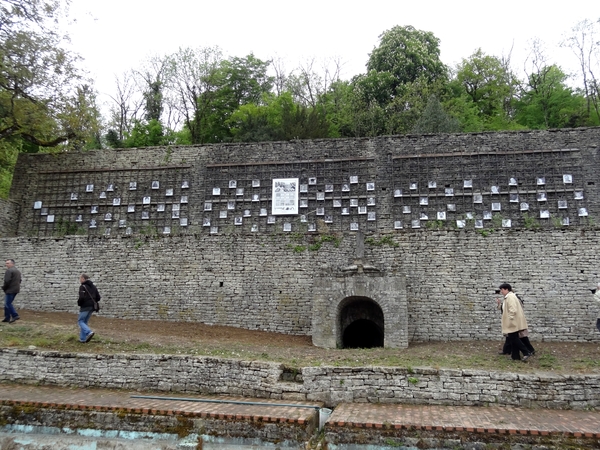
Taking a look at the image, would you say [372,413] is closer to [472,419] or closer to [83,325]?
[472,419]

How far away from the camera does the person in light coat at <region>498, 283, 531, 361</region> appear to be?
976cm

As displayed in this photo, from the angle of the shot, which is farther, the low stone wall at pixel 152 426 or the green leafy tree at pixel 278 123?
the green leafy tree at pixel 278 123

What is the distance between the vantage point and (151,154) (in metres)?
19.2

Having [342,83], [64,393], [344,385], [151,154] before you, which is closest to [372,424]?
[344,385]

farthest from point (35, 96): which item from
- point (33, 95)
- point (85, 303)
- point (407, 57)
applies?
point (407, 57)

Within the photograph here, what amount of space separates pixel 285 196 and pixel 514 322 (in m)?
9.85

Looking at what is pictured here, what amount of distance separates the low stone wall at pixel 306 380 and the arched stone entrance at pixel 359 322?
203 inches

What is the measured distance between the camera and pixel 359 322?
15.0 meters

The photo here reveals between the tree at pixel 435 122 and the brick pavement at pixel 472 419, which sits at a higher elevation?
the tree at pixel 435 122

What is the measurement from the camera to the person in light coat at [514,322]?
9.76 meters

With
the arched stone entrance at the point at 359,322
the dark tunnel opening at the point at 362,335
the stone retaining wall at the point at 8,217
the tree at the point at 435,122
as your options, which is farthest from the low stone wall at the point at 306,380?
the tree at the point at 435,122

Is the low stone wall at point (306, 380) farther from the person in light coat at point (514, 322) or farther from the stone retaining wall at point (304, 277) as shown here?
the stone retaining wall at point (304, 277)

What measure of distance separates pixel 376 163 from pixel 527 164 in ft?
17.1

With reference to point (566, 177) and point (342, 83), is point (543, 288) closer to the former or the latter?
point (566, 177)
